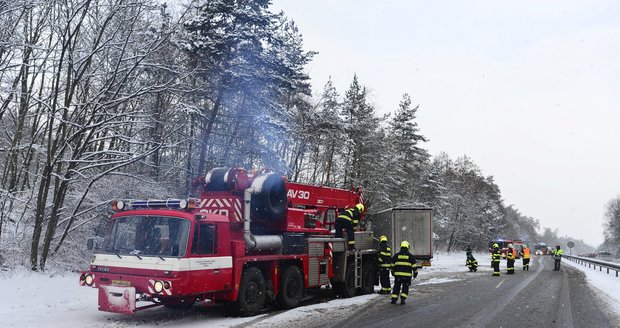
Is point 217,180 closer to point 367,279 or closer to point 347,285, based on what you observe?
point 347,285

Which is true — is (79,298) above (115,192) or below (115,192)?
below

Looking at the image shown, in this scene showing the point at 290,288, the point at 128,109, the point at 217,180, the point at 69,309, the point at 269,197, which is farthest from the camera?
the point at 128,109

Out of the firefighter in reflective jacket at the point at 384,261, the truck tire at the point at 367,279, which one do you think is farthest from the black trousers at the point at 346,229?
the truck tire at the point at 367,279

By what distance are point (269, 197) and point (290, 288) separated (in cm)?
220

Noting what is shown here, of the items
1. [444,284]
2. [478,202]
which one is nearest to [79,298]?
[444,284]

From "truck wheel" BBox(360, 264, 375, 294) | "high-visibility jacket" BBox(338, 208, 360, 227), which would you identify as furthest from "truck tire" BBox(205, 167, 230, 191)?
"truck wheel" BBox(360, 264, 375, 294)

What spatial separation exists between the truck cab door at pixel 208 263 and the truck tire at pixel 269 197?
156 cm

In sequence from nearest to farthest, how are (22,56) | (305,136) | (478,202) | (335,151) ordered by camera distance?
(22,56)
(305,136)
(335,151)
(478,202)

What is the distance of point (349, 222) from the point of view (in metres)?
13.4

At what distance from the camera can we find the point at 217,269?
9.19 meters

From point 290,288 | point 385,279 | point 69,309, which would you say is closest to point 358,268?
point 385,279

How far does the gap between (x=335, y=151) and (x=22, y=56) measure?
25135mm

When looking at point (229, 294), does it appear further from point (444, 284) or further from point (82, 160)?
point (444, 284)

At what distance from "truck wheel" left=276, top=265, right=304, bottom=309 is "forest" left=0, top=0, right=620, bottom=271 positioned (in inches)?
192
